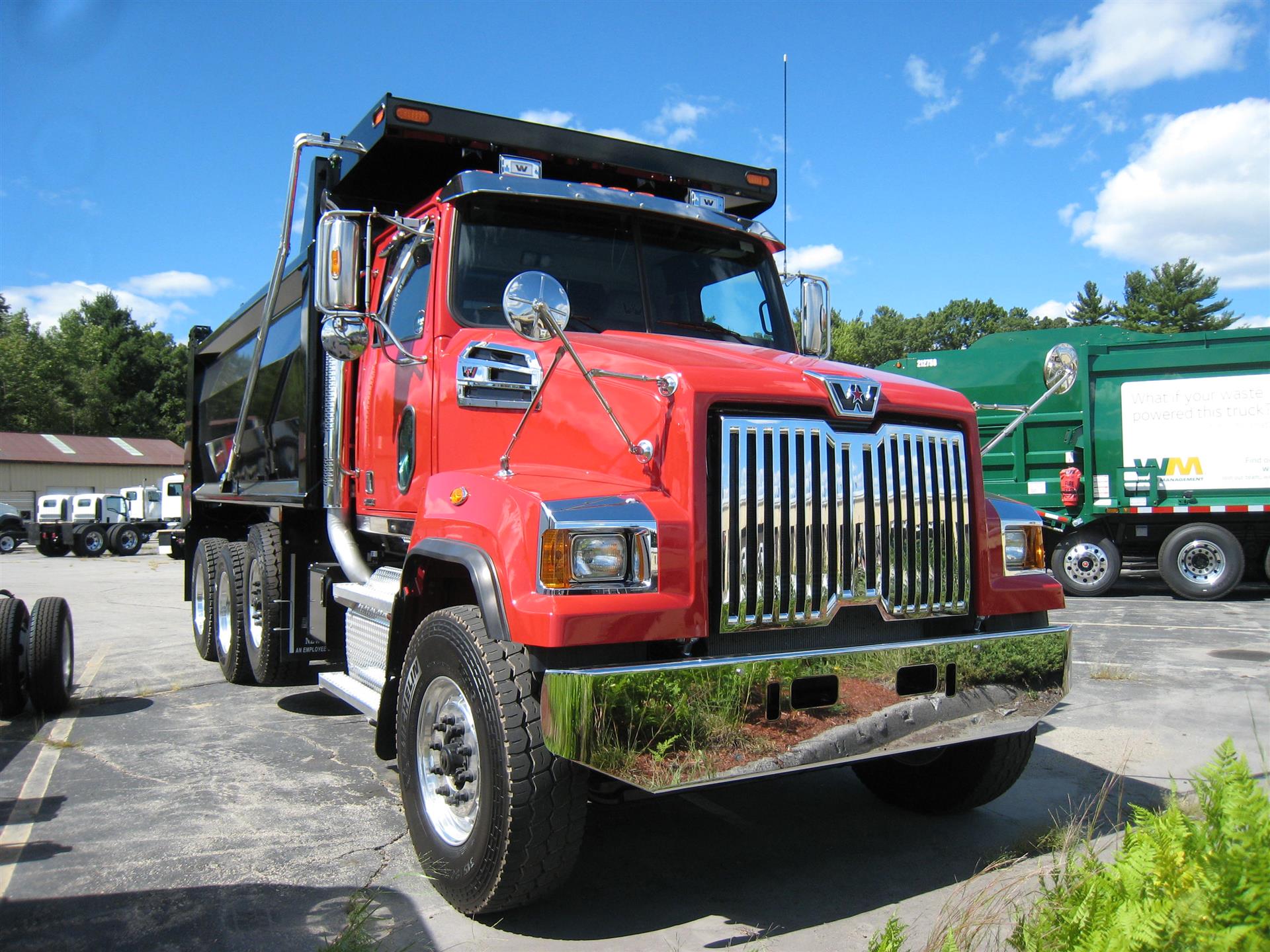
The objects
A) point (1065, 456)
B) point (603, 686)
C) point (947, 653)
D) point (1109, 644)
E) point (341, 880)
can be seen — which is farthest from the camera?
point (1065, 456)

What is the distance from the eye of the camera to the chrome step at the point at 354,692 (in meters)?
4.39

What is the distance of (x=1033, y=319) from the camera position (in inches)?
3504

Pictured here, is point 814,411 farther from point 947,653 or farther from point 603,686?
point 603,686

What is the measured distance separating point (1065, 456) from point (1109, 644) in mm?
5518

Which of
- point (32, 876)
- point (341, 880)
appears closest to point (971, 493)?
point (341, 880)

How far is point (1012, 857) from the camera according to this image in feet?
12.7

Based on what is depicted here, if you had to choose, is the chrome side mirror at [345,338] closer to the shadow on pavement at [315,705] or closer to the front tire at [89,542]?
the shadow on pavement at [315,705]

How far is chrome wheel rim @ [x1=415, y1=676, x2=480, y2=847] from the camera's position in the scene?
11.1 ft

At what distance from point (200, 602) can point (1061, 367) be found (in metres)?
7.38

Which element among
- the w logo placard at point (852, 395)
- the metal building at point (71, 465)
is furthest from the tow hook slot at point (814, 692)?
the metal building at point (71, 465)

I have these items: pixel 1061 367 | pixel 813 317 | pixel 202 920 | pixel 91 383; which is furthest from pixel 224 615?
pixel 91 383

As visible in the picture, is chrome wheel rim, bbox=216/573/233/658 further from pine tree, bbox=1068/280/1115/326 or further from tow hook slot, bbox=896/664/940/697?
pine tree, bbox=1068/280/1115/326

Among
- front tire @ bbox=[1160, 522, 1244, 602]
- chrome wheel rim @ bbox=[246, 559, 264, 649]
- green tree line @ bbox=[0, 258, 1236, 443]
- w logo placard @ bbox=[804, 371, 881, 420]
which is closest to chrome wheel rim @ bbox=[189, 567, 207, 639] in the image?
chrome wheel rim @ bbox=[246, 559, 264, 649]

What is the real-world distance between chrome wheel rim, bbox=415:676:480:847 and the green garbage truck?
10.3 meters
